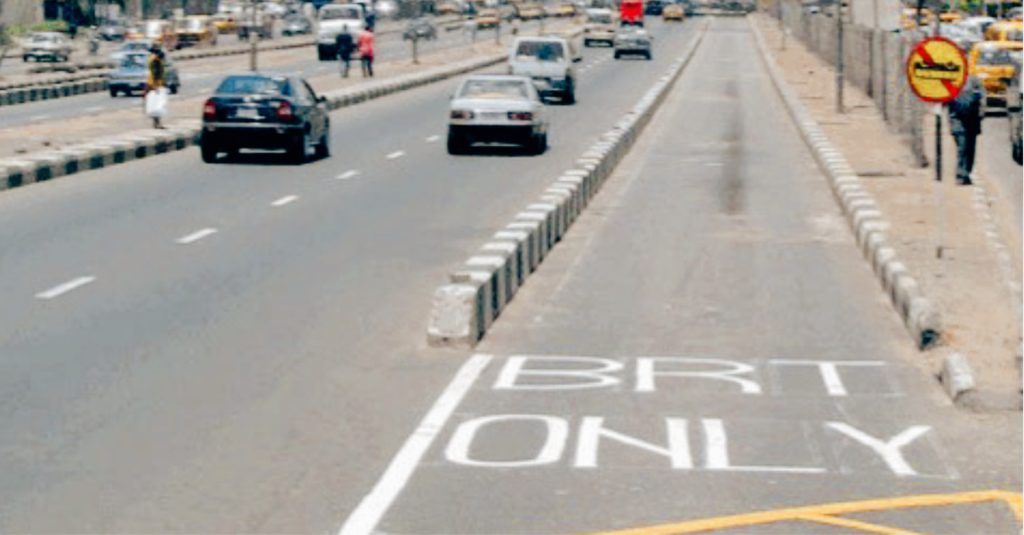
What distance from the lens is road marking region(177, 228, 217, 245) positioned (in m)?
25.0

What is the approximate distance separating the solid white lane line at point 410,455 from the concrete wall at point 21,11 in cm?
12710

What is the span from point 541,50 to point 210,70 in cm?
2554

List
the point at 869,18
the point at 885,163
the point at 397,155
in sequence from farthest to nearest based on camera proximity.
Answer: the point at 869,18 < the point at 397,155 < the point at 885,163

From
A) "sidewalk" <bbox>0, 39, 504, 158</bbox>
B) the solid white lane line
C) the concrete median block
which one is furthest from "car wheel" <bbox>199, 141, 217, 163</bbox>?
the solid white lane line

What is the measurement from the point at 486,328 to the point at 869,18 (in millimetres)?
29193

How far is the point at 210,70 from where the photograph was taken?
84.9m

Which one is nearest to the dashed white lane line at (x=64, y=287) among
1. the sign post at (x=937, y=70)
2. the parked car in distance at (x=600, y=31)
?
the sign post at (x=937, y=70)

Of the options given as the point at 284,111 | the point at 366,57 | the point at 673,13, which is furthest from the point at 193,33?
the point at 284,111

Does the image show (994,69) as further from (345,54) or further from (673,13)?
(673,13)

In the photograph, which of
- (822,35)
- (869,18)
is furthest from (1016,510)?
(822,35)

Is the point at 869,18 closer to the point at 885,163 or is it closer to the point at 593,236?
the point at 885,163

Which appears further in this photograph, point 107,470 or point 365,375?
point 365,375

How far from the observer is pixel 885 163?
38.6 m

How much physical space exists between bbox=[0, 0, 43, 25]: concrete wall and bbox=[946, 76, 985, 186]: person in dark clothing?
4364 inches
